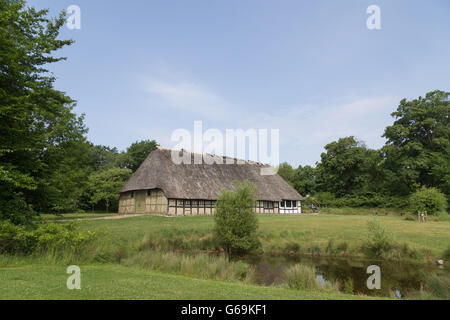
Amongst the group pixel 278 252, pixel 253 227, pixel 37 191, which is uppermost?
pixel 37 191

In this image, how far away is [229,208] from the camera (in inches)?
600

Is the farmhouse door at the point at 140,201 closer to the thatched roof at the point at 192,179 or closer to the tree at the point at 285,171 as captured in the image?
the thatched roof at the point at 192,179

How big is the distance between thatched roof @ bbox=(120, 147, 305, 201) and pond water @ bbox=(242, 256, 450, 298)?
13105mm

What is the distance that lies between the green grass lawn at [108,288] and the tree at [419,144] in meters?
33.8

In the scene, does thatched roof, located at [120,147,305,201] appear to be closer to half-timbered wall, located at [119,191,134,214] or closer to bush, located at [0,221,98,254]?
half-timbered wall, located at [119,191,134,214]

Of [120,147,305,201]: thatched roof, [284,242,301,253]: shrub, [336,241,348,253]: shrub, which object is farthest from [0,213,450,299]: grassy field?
[120,147,305,201]: thatched roof

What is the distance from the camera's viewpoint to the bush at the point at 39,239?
8.07 m

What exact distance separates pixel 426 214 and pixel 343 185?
20.9m

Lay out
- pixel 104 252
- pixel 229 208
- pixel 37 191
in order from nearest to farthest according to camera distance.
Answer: pixel 104 252
pixel 37 191
pixel 229 208

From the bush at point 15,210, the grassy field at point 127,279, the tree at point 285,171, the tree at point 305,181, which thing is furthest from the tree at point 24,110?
the tree at point 285,171

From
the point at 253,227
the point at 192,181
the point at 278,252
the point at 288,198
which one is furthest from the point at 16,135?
the point at 288,198

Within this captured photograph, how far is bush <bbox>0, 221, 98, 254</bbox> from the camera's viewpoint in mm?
8070

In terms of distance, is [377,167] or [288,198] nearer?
[288,198]
